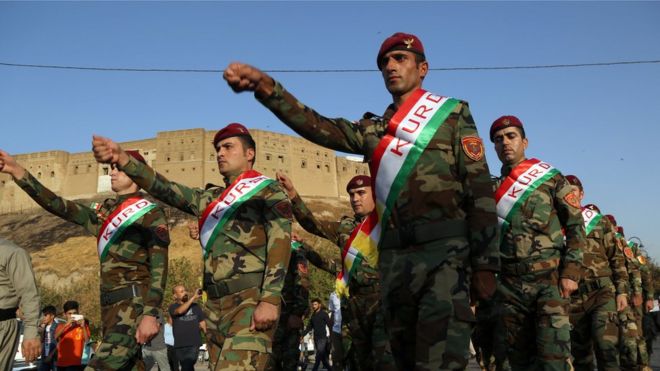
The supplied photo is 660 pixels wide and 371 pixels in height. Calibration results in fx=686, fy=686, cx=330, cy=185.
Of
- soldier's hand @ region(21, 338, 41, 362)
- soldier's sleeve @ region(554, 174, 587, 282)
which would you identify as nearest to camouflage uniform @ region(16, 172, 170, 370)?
soldier's hand @ region(21, 338, 41, 362)

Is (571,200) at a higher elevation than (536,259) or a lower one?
higher

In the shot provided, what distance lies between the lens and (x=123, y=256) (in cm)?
657

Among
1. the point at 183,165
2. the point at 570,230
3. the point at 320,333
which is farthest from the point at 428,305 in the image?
the point at 183,165

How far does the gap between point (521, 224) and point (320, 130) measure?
10.9 ft

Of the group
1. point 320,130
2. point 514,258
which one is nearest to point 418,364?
point 320,130

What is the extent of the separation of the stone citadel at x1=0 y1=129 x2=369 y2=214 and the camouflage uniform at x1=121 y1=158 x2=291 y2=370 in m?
81.0

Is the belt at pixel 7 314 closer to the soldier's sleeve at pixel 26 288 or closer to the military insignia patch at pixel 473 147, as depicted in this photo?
the soldier's sleeve at pixel 26 288

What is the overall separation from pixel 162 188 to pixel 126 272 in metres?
1.56

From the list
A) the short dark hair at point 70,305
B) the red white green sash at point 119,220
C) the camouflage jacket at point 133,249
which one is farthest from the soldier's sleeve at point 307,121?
the short dark hair at point 70,305

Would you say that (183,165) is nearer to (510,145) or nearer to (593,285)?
(593,285)

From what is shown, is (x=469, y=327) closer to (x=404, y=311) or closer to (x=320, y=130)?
(x=404, y=311)

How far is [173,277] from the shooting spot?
176 feet

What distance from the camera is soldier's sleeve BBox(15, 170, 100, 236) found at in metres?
6.73

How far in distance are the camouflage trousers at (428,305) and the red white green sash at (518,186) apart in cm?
278
